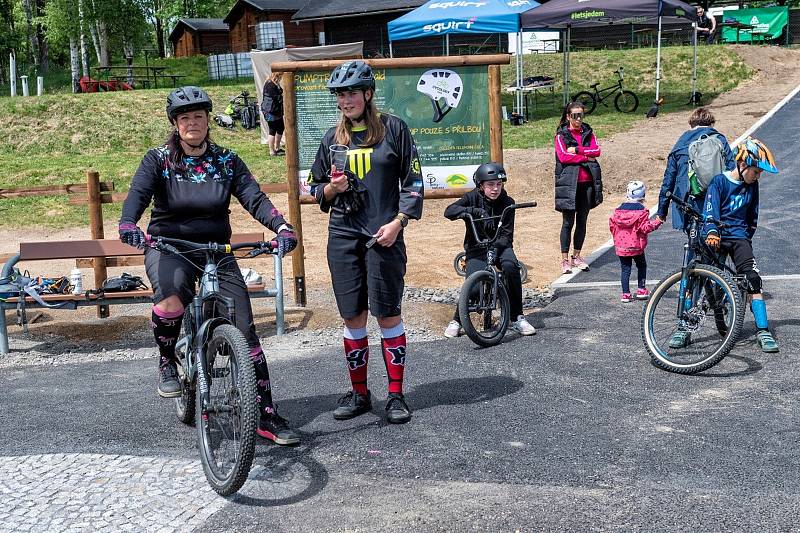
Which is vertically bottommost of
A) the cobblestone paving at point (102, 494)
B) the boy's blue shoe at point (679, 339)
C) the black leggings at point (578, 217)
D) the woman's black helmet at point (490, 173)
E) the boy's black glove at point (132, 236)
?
the cobblestone paving at point (102, 494)

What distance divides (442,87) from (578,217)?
2550mm

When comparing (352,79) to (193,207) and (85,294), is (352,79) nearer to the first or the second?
(193,207)

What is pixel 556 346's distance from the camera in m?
7.25

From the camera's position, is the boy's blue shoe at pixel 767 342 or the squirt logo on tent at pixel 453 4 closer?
the boy's blue shoe at pixel 767 342

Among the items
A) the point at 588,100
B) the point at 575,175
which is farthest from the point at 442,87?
the point at 588,100

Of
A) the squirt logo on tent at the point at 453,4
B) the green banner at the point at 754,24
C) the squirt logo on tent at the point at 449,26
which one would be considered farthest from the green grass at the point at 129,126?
the green banner at the point at 754,24

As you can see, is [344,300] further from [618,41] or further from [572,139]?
[618,41]

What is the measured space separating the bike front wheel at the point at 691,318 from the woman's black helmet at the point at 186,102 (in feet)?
11.2

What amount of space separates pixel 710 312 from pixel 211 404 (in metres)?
3.78

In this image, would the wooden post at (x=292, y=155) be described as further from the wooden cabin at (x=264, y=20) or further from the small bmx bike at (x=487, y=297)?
the wooden cabin at (x=264, y=20)

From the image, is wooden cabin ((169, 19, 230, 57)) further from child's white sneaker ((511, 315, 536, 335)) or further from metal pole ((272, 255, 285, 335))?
child's white sneaker ((511, 315, 536, 335))

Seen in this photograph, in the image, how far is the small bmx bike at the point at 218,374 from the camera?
432cm

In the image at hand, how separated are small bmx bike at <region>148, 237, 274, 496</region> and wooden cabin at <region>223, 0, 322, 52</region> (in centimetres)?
4587

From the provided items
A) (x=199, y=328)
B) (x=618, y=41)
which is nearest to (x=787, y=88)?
(x=618, y=41)
